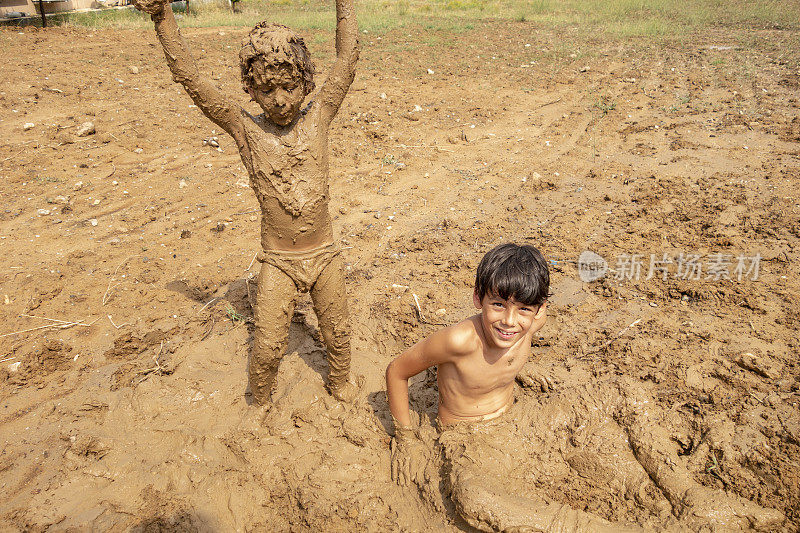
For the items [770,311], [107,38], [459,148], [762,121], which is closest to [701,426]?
[770,311]

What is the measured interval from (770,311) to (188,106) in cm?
774

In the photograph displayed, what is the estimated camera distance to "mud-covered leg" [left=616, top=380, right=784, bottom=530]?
2.22 metres

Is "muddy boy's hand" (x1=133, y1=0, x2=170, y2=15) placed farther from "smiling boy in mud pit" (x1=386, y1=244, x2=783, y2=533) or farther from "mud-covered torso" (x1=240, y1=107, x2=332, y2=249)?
"smiling boy in mud pit" (x1=386, y1=244, x2=783, y2=533)

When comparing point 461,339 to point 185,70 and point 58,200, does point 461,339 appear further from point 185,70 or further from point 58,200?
point 58,200

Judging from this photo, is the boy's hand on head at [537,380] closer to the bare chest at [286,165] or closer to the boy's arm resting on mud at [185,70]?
the bare chest at [286,165]

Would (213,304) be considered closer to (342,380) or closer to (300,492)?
(342,380)

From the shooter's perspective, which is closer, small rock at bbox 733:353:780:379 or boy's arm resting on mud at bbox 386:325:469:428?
boy's arm resting on mud at bbox 386:325:469:428

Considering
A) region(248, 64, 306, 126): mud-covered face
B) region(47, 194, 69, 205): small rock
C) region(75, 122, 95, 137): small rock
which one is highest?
region(248, 64, 306, 126): mud-covered face

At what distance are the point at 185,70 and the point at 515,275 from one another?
190cm

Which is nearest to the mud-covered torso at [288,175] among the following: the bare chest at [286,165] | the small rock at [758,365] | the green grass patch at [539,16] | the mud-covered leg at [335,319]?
the bare chest at [286,165]

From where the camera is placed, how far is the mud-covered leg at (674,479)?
2219mm

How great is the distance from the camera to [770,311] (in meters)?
3.53

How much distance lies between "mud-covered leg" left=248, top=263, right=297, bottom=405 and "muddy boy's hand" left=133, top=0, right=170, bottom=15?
52.3 inches

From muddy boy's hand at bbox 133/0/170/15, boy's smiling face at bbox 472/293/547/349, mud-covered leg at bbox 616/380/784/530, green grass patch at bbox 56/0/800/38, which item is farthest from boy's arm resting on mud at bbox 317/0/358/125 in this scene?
green grass patch at bbox 56/0/800/38
